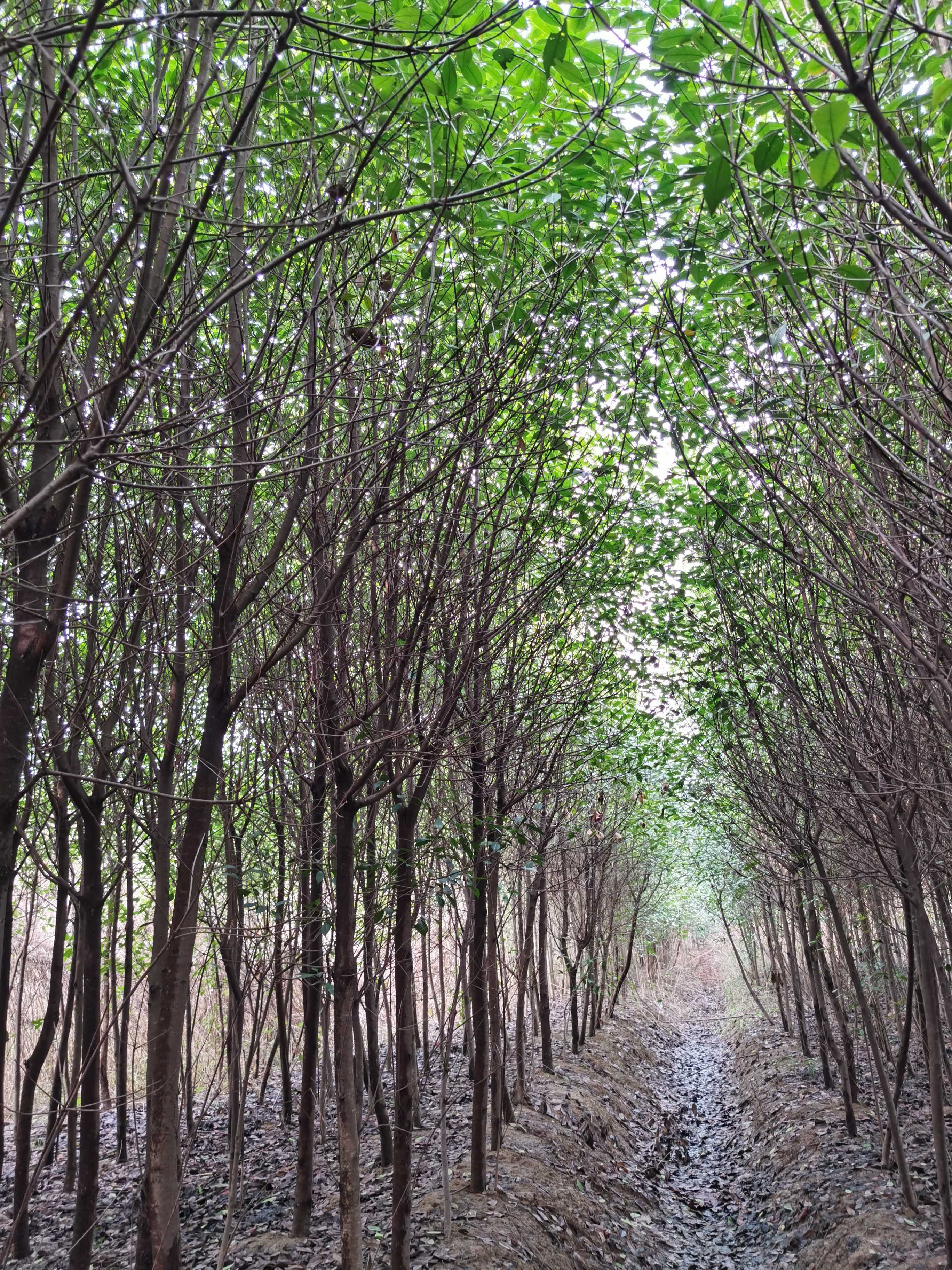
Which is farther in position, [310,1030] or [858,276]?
[310,1030]

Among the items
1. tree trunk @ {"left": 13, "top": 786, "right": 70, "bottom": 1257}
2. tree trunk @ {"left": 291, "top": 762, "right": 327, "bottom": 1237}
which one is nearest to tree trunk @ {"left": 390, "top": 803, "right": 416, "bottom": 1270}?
tree trunk @ {"left": 291, "top": 762, "right": 327, "bottom": 1237}

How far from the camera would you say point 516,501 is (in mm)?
5344

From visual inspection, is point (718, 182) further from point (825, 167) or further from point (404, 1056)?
point (404, 1056)

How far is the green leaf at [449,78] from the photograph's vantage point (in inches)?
95.0

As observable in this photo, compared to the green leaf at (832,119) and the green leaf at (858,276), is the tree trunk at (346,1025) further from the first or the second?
the green leaf at (832,119)

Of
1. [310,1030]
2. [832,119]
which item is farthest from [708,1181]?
[832,119]

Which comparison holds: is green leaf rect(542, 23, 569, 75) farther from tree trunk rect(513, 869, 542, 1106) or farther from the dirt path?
the dirt path

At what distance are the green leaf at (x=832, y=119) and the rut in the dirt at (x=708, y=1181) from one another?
8.88 m

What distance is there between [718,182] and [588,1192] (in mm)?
8903

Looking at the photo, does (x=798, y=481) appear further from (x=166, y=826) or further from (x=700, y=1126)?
(x=700, y=1126)

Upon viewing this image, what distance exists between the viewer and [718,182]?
176 centimetres

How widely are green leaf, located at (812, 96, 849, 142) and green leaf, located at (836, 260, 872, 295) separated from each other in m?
0.60

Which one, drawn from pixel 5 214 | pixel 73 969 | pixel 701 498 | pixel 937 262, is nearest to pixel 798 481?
pixel 701 498

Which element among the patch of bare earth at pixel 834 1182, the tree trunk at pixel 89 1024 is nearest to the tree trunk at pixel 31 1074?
the tree trunk at pixel 89 1024
